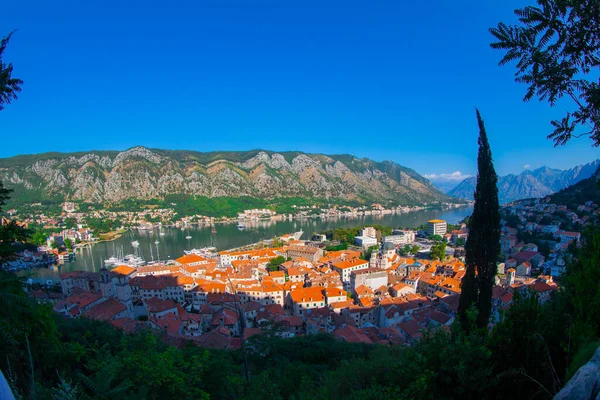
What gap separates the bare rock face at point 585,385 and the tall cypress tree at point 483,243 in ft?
19.5

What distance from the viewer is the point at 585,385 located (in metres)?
1.95

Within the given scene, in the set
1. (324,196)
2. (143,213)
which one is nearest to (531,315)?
(143,213)

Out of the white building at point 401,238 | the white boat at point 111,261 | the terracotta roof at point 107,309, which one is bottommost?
the white building at point 401,238

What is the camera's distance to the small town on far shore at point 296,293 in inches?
510

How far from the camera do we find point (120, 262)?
31984mm

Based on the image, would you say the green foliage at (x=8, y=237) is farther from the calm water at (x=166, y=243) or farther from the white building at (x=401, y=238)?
the white building at (x=401, y=238)

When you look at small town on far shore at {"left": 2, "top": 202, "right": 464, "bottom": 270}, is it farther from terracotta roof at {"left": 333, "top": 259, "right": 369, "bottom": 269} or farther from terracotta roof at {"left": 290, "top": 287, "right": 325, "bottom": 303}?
terracotta roof at {"left": 333, "top": 259, "right": 369, "bottom": 269}

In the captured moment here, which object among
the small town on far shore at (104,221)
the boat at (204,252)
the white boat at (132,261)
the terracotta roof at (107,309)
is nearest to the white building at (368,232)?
the boat at (204,252)

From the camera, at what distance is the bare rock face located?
1.92 meters

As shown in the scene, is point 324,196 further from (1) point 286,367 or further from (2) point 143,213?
(1) point 286,367

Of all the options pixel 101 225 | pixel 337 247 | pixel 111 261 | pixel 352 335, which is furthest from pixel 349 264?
pixel 101 225

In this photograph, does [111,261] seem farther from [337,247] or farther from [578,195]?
[578,195]

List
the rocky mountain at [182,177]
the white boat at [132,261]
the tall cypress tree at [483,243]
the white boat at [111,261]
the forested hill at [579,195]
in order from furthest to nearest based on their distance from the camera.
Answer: the rocky mountain at [182,177] → the forested hill at [579,195] → the white boat at [111,261] → the white boat at [132,261] → the tall cypress tree at [483,243]

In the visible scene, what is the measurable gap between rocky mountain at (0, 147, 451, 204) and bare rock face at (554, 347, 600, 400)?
8596 cm
